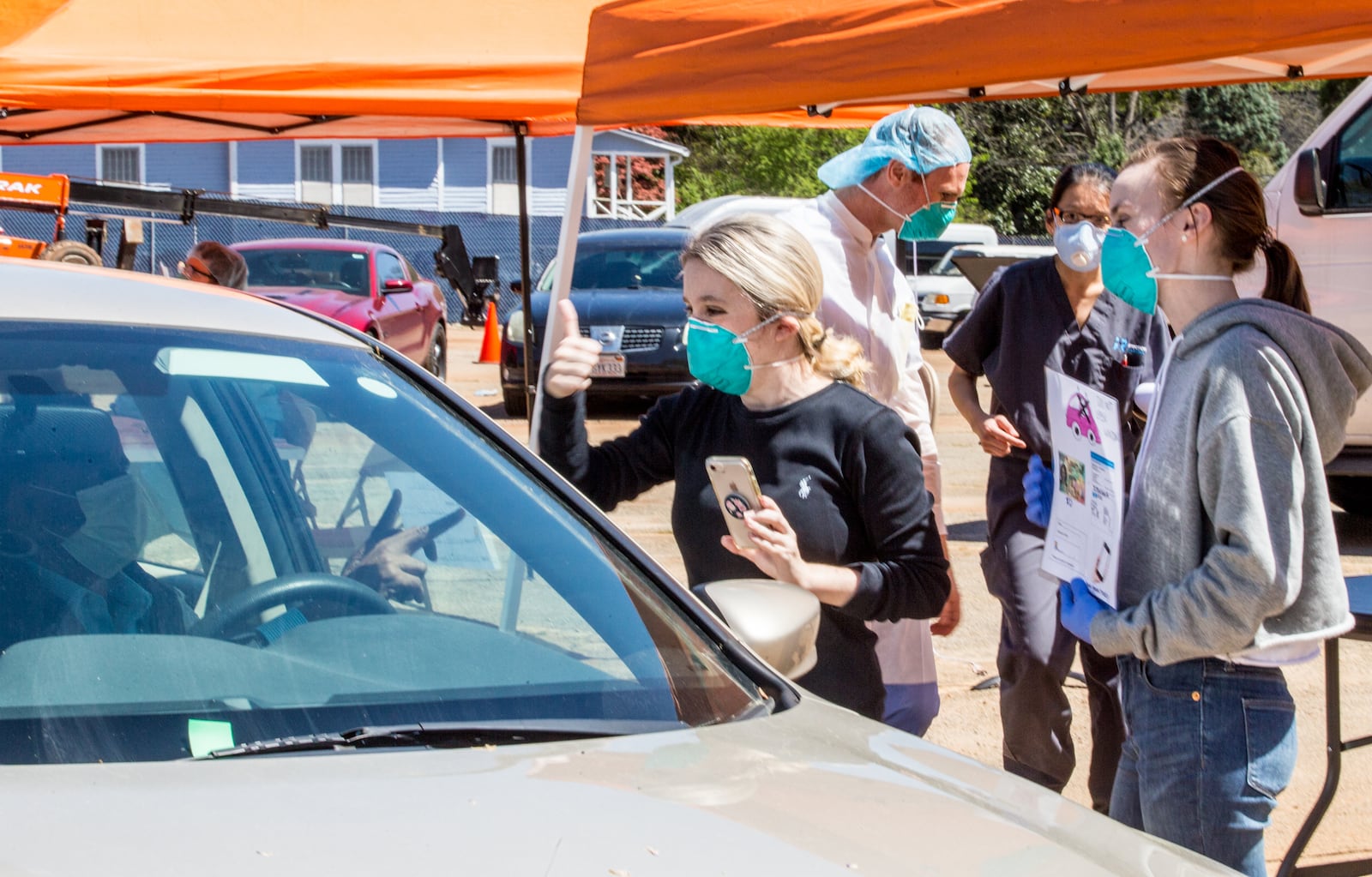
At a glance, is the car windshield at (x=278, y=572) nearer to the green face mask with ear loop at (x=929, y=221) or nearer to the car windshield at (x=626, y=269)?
the green face mask with ear loop at (x=929, y=221)

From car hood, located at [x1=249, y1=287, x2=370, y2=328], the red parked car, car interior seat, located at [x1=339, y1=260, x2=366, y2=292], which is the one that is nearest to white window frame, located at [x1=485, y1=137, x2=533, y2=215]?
the red parked car

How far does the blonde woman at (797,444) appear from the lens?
9.77ft

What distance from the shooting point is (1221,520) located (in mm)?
2465

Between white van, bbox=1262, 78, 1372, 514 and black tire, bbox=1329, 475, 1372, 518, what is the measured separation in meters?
0.89

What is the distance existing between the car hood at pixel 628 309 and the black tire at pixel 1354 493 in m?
5.61

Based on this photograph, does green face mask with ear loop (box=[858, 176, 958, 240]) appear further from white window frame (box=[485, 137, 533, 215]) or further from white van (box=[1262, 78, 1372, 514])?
white window frame (box=[485, 137, 533, 215])

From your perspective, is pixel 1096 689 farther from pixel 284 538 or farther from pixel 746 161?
pixel 746 161

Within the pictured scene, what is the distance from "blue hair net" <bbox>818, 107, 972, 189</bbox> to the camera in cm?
393

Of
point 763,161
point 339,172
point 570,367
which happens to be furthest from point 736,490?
point 763,161

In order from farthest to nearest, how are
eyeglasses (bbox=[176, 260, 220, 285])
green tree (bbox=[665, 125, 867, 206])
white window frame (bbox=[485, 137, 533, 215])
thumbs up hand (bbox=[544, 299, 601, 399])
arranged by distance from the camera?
green tree (bbox=[665, 125, 867, 206]), white window frame (bbox=[485, 137, 533, 215]), eyeglasses (bbox=[176, 260, 220, 285]), thumbs up hand (bbox=[544, 299, 601, 399])

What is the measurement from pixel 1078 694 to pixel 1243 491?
130 inches

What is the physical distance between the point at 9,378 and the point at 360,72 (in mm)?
2703

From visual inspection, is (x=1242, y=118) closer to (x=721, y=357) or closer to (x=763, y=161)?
(x=763, y=161)

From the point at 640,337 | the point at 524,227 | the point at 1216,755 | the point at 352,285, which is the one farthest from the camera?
the point at 352,285
